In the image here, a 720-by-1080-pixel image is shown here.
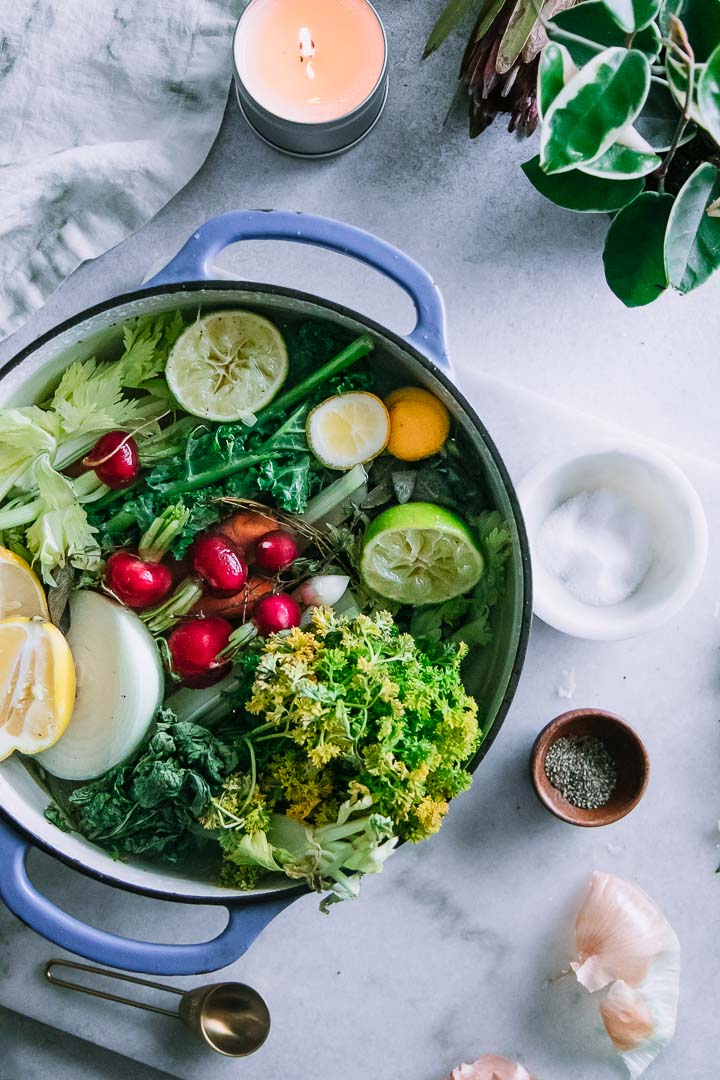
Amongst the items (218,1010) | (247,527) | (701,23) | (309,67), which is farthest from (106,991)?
(701,23)

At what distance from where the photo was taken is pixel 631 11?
932 mm

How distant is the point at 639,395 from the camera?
138 cm

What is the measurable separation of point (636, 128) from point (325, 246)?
1.26ft

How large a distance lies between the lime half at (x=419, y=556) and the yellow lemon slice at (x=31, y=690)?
0.40 metres

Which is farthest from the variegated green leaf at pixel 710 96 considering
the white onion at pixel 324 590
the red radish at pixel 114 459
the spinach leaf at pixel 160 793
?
the spinach leaf at pixel 160 793

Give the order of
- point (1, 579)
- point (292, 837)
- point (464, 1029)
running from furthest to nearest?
point (464, 1029), point (1, 579), point (292, 837)

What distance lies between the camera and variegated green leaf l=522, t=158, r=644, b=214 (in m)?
1.09

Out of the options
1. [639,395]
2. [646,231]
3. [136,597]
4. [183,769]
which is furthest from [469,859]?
[646,231]

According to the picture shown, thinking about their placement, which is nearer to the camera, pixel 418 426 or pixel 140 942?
pixel 140 942

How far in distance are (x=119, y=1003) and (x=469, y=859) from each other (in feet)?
1.68

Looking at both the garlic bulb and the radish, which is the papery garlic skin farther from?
the radish

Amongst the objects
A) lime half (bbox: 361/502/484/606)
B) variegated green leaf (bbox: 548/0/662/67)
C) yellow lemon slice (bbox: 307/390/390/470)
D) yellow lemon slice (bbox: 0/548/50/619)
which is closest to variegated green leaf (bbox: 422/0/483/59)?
variegated green leaf (bbox: 548/0/662/67)

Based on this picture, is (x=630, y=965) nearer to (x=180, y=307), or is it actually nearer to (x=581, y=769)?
(x=581, y=769)

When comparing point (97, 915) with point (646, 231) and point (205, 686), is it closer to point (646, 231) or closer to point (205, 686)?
point (205, 686)
